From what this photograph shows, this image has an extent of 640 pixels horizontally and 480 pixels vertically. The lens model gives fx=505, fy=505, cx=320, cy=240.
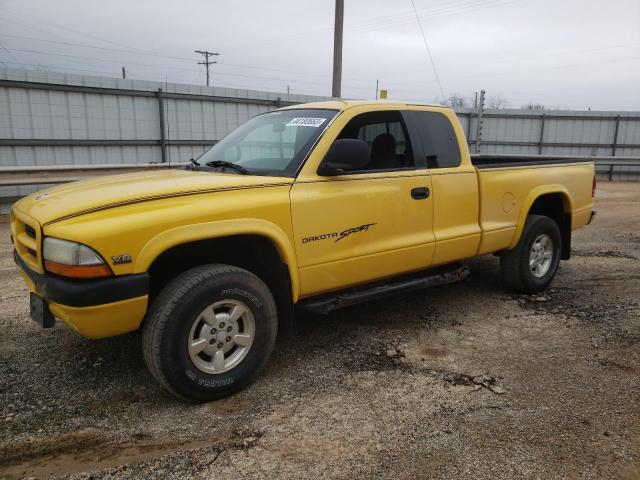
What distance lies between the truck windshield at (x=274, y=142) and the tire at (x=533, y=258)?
8.38ft

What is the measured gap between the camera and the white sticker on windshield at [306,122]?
3.77m

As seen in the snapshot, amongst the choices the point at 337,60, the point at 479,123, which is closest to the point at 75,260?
the point at 337,60

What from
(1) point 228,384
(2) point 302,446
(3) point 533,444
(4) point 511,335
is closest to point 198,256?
(1) point 228,384

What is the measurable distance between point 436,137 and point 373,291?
151cm

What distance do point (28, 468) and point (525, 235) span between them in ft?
14.9

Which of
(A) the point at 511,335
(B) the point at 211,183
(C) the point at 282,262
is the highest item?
(B) the point at 211,183

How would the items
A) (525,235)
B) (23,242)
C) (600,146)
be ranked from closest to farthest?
1. (23,242)
2. (525,235)
3. (600,146)

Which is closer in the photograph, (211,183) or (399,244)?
(211,183)

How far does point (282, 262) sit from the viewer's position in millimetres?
3381

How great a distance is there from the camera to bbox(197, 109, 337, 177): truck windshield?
142 inches

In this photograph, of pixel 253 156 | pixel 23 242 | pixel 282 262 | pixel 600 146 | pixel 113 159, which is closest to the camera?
pixel 23 242

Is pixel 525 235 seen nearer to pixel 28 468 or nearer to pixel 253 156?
pixel 253 156

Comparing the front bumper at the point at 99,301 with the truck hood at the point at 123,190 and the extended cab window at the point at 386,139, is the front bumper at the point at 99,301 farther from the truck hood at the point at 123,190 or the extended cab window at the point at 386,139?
the extended cab window at the point at 386,139

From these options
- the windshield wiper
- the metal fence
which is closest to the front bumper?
the windshield wiper
